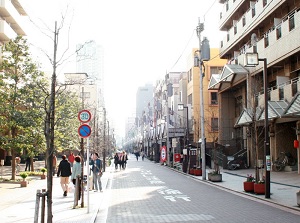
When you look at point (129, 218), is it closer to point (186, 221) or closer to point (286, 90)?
point (186, 221)

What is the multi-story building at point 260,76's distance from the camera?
78.4 feet

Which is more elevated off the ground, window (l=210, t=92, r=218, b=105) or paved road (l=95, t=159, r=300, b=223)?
window (l=210, t=92, r=218, b=105)

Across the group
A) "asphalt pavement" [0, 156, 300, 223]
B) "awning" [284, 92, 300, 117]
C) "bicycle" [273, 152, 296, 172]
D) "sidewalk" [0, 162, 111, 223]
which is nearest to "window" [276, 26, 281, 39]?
"awning" [284, 92, 300, 117]

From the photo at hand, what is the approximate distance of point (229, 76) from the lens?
113 feet

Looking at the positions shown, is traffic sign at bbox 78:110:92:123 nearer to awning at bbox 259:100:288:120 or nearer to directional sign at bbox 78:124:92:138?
directional sign at bbox 78:124:92:138

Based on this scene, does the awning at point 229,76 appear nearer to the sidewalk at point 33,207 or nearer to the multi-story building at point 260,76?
the multi-story building at point 260,76

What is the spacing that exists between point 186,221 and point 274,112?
50.4ft

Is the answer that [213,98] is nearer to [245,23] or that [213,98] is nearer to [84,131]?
[245,23]

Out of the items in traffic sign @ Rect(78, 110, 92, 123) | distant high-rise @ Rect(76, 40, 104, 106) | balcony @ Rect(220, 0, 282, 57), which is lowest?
traffic sign @ Rect(78, 110, 92, 123)

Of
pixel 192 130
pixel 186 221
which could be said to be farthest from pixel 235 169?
pixel 186 221

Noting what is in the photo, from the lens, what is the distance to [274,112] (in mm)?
24438

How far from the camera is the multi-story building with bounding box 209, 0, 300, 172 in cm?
2389

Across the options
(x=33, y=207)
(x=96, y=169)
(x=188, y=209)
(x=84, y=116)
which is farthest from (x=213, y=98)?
(x=33, y=207)

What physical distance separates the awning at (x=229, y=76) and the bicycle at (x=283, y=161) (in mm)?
7175
